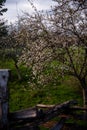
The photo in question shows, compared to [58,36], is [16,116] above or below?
below

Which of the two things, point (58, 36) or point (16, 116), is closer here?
point (16, 116)

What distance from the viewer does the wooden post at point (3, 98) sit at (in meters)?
11.3

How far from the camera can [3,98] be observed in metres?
11.5

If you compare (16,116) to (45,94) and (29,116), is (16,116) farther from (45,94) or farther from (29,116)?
(45,94)

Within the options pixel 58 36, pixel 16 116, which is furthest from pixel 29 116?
pixel 58 36

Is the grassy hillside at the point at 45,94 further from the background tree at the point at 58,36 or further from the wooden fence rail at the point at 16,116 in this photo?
the wooden fence rail at the point at 16,116

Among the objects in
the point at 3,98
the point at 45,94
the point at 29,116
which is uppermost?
the point at 45,94

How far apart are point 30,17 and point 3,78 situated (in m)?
11.4

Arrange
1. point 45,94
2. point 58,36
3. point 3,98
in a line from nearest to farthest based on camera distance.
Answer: point 3,98, point 58,36, point 45,94

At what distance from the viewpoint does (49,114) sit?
14.8 m

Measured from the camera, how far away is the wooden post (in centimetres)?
1134

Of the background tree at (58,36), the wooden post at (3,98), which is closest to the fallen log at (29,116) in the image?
the wooden post at (3,98)

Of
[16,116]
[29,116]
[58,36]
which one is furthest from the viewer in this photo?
[58,36]

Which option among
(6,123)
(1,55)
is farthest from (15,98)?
(6,123)
